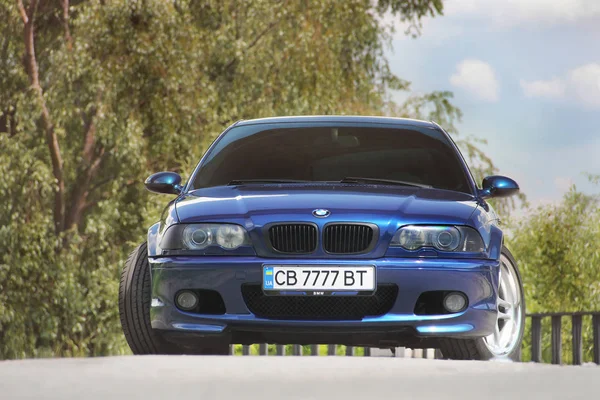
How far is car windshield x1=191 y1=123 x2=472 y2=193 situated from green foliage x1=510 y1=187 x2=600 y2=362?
28110mm

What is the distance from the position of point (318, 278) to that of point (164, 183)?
69.3 inches

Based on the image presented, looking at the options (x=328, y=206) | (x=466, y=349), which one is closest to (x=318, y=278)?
(x=328, y=206)

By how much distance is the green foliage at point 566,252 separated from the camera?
3562 cm

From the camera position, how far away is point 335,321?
6047 millimetres

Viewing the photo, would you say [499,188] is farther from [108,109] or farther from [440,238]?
[108,109]

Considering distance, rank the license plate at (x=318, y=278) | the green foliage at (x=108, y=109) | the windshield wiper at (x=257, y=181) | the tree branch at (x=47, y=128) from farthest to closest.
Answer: the tree branch at (x=47, y=128) < the green foliage at (x=108, y=109) < the windshield wiper at (x=257, y=181) < the license plate at (x=318, y=278)

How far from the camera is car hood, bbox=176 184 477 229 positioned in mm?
6203

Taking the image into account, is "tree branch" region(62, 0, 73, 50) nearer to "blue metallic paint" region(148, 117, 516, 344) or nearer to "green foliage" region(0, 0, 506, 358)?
"green foliage" region(0, 0, 506, 358)

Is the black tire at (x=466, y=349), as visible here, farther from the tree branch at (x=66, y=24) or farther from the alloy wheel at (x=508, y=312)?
the tree branch at (x=66, y=24)

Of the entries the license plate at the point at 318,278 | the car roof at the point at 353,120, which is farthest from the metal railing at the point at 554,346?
the license plate at the point at 318,278

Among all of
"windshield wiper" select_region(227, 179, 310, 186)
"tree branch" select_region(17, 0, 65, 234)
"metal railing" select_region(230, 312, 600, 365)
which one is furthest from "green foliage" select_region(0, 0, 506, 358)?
"windshield wiper" select_region(227, 179, 310, 186)

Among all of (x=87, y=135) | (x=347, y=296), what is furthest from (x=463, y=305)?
(x=87, y=135)

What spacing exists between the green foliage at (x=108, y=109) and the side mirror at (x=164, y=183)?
11.7 metres

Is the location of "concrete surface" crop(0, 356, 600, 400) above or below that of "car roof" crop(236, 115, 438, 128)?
below
